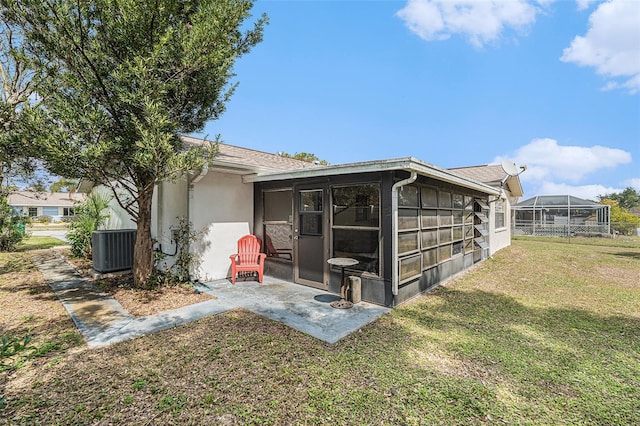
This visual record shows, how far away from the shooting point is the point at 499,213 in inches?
470

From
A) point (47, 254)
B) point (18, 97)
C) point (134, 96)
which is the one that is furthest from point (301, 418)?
point (18, 97)

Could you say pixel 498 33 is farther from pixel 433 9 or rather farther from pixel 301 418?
pixel 301 418

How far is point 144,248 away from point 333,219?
150 inches

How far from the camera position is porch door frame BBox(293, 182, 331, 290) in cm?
551

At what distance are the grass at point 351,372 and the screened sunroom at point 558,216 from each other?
17476 mm

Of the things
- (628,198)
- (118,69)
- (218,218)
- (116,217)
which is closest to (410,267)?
(218,218)

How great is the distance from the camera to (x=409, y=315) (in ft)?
14.5

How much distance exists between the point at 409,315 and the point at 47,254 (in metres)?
12.9

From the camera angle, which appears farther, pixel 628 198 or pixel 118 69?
pixel 628 198

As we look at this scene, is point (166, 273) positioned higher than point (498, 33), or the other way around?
point (498, 33)

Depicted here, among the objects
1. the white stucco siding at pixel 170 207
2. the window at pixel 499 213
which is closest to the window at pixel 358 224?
the white stucco siding at pixel 170 207

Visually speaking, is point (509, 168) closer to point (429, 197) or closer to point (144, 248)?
point (429, 197)

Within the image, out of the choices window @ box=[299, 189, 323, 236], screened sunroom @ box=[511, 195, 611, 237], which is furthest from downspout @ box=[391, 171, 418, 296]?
screened sunroom @ box=[511, 195, 611, 237]

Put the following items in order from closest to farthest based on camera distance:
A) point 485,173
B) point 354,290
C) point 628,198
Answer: point 354,290 → point 485,173 → point 628,198
